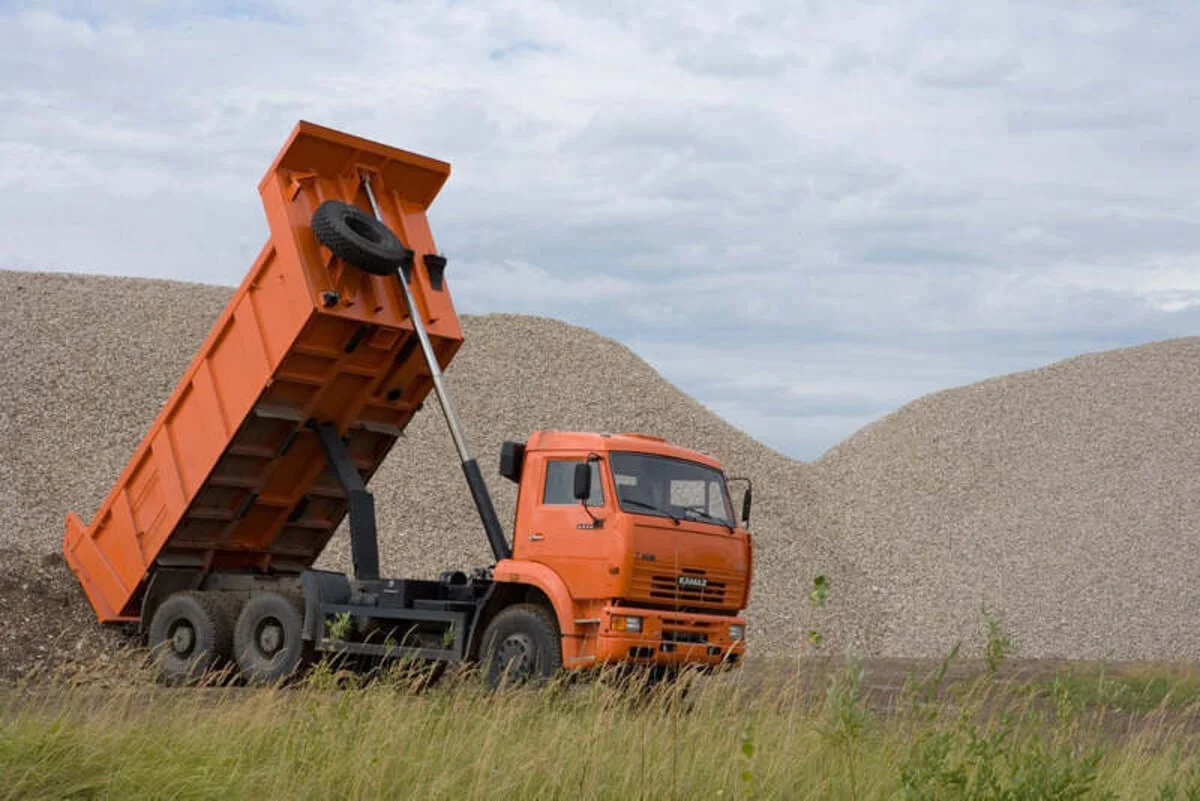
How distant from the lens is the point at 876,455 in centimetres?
3534

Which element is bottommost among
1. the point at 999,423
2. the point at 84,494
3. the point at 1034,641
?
the point at 1034,641

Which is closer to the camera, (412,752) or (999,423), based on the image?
(412,752)

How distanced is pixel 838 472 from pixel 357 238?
75.6 ft

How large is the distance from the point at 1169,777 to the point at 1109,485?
87.5 feet

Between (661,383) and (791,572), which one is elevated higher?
(661,383)

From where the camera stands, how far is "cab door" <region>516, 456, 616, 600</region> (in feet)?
40.2

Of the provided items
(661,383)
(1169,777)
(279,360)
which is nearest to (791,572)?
(661,383)

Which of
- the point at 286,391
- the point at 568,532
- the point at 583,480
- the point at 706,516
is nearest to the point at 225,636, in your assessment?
the point at 286,391

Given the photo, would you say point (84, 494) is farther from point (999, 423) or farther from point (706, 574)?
point (999, 423)

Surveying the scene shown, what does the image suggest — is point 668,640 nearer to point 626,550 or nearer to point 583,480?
point 626,550

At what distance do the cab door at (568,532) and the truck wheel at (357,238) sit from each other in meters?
2.40

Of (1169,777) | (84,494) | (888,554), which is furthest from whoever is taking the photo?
(888,554)

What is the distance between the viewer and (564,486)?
12.7 metres

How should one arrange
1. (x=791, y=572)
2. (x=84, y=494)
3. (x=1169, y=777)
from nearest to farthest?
(x=1169, y=777) → (x=84, y=494) → (x=791, y=572)
